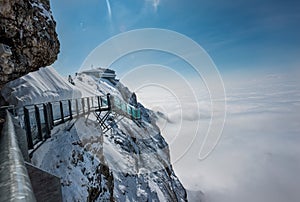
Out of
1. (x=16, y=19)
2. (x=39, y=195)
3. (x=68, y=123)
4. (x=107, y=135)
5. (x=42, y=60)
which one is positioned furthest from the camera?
(x=107, y=135)

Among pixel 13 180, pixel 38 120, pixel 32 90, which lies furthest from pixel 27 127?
pixel 32 90

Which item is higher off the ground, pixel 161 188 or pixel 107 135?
pixel 107 135

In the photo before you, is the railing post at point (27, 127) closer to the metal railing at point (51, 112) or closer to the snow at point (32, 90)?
the metal railing at point (51, 112)

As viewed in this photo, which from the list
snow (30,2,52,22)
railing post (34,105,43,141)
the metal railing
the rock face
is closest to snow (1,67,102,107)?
the metal railing

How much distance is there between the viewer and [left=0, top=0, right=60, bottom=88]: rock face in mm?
4109

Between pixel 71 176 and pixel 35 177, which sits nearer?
pixel 35 177

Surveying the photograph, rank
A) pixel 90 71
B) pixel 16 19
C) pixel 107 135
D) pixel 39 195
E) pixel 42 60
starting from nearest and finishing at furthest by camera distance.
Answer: pixel 39 195 < pixel 16 19 < pixel 42 60 < pixel 107 135 < pixel 90 71

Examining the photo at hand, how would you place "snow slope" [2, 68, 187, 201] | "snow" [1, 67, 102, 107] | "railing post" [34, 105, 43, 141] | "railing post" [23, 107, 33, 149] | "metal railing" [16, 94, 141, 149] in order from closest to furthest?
"railing post" [23, 107, 33, 149] → "metal railing" [16, 94, 141, 149] → "railing post" [34, 105, 43, 141] → "snow slope" [2, 68, 187, 201] → "snow" [1, 67, 102, 107]

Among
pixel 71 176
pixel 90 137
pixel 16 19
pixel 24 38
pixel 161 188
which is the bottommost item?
pixel 161 188

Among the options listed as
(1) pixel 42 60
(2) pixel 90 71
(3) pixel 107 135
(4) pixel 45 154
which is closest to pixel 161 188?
(3) pixel 107 135

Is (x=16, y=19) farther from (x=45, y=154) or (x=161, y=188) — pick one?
(x=161, y=188)

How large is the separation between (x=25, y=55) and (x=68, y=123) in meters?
4.51

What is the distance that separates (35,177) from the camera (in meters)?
2.38

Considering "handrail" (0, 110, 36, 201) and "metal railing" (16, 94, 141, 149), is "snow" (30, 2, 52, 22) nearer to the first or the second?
"metal railing" (16, 94, 141, 149)
